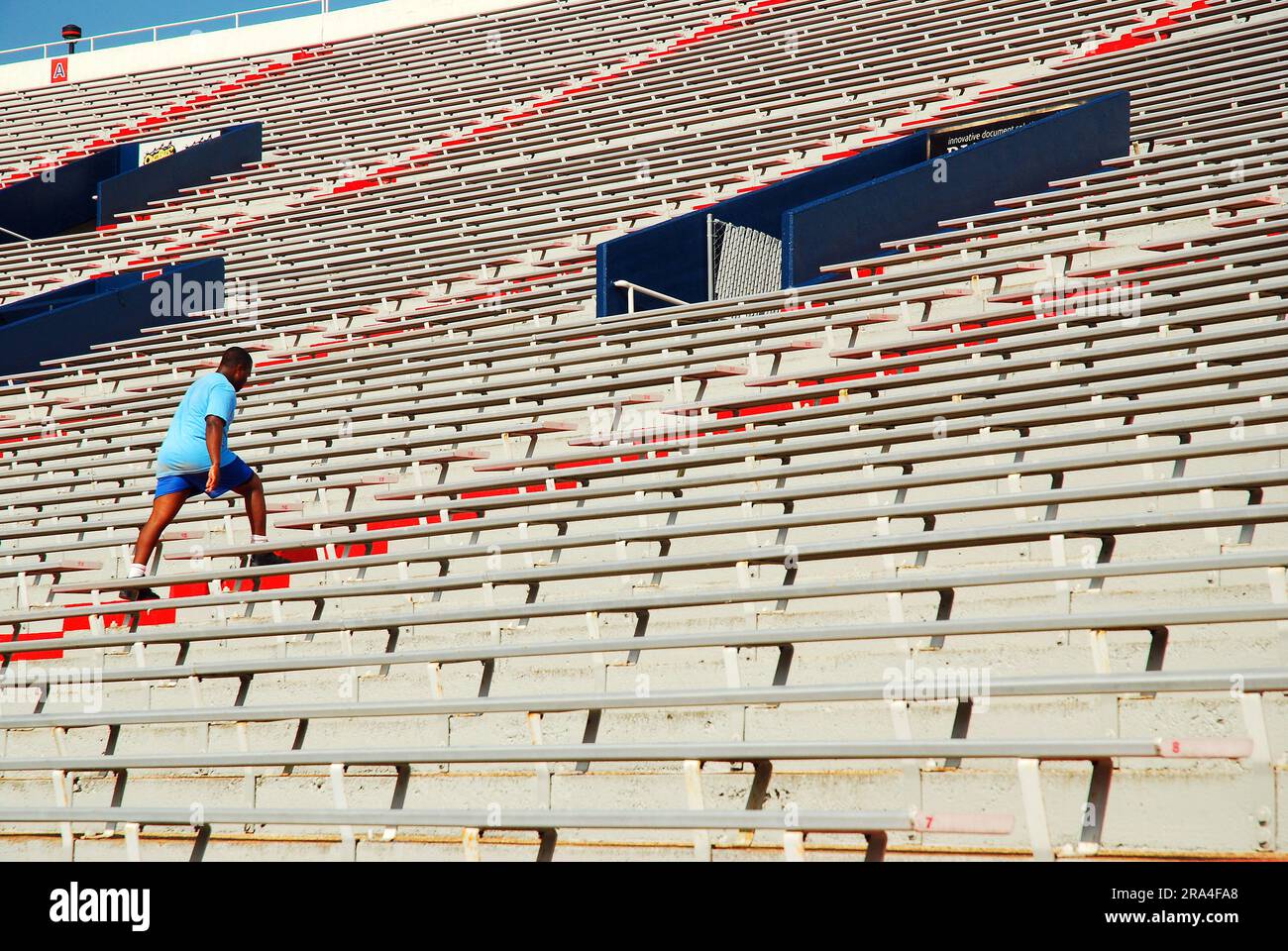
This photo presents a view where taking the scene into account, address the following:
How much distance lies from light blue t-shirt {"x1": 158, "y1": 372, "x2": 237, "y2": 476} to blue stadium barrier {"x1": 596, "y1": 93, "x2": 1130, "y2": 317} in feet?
7.96

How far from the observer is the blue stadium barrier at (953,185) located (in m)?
6.57

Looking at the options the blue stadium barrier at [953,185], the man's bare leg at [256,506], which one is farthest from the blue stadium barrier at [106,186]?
the man's bare leg at [256,506]

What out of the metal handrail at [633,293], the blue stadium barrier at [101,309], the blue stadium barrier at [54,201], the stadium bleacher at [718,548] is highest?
the blue stadium barrier at [54,201]

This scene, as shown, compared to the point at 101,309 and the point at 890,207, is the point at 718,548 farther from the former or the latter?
the point at 101,309

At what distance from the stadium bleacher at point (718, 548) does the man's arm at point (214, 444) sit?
1.05 feet

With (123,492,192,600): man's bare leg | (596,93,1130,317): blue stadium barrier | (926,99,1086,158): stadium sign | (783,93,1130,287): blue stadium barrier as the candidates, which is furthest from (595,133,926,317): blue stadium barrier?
(123,492,192,600): man's bare leg

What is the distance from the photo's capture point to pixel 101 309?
8477 mm

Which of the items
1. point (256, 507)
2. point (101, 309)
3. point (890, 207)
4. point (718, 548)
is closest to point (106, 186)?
point (101, 309)

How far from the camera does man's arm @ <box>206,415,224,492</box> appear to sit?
4293 millimetres

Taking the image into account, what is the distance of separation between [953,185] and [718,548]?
3.44 metres

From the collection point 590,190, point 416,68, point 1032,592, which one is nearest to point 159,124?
point 416,68

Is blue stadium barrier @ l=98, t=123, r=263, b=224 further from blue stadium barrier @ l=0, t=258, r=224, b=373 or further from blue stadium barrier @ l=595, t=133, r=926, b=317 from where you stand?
blue stadium barrier @ l=595, t=133, r=926, b=317

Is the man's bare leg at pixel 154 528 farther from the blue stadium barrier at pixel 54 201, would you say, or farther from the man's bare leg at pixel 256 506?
the blue stadium barrier at pixel 54 201

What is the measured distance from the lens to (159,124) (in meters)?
13.8
